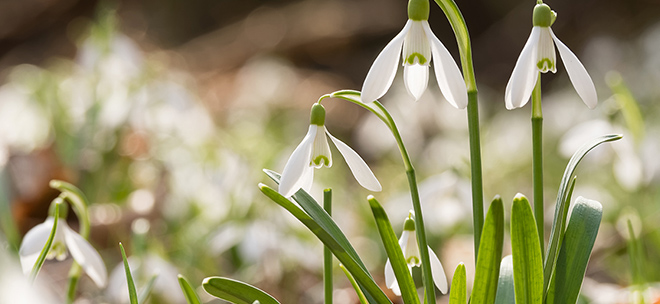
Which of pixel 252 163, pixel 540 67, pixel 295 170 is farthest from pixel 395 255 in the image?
pixel 252 163

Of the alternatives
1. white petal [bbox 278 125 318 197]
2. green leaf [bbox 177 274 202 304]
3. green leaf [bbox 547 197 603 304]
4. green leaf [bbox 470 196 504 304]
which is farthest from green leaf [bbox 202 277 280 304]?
green leaf [bbox 547 197 603 304]

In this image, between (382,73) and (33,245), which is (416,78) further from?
(33,245)

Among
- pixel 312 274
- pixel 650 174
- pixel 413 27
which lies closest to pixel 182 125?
pixel 312 274

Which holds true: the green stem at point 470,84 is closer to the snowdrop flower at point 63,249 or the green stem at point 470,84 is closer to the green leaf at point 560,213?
the green leaf at point 560,213

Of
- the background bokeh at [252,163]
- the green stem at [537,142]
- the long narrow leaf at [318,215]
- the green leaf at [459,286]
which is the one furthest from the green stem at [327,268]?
the background bokeh at [252,163]

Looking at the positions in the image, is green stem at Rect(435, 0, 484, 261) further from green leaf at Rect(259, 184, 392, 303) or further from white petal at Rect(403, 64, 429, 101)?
green leaf at Rect(259, 184, 392, 303)
